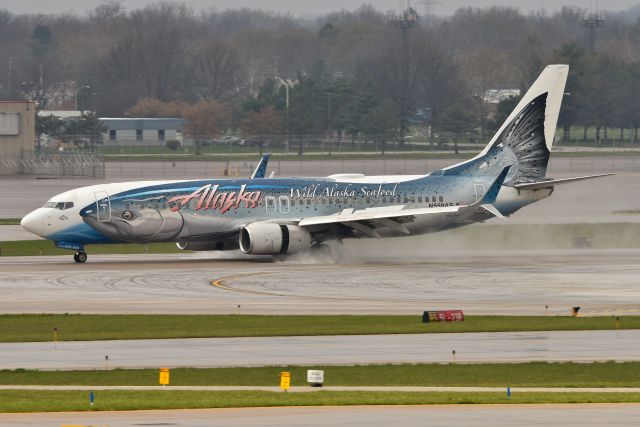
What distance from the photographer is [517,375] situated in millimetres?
38062

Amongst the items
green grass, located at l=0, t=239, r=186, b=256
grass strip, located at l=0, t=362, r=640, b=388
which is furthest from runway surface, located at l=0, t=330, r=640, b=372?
green grass, located at l=0, t=239, r=186, b=256

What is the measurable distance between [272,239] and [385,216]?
6025mm

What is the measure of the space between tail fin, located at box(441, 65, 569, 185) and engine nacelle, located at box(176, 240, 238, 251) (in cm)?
1253

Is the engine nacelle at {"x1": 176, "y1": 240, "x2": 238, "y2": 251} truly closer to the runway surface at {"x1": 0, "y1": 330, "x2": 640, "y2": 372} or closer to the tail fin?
the tail fin

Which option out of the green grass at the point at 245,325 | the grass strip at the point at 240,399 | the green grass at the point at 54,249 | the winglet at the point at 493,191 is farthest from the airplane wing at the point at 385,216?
the grass strip at the point at 240,399

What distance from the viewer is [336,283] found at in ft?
204

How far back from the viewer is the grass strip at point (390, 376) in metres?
36.9

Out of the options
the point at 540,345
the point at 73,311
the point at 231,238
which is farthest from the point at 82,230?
the point at 540,345

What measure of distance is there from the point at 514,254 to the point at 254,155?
10654cm

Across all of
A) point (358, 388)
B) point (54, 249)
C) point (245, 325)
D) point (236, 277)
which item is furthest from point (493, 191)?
point (358, 388)

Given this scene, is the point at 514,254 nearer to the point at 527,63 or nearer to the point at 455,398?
the point at 455,398

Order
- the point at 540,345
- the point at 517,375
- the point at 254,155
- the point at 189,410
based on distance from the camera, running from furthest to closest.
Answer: the point at 254,155
the point at 540,345
the point at 517,375
the point at 189,410

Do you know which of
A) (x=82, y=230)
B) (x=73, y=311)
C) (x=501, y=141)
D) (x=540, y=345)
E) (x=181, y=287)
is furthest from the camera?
(x=501, y=141)

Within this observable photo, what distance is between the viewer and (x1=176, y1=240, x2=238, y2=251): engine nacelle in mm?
72688
